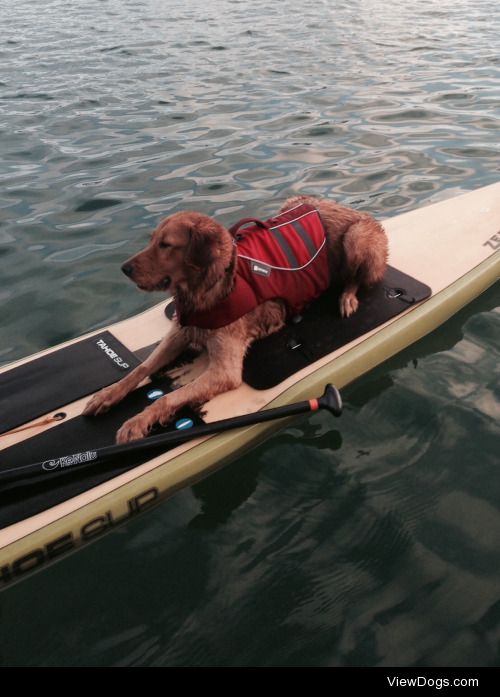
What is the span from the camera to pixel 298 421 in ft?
14.7

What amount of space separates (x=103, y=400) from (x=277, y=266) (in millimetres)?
1696

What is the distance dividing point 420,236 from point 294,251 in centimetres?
221

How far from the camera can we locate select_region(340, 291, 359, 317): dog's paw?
16.3ft

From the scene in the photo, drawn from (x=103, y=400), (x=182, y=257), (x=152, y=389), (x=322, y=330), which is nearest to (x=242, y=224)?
(x=182, y=257)

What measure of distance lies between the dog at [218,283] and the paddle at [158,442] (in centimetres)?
18

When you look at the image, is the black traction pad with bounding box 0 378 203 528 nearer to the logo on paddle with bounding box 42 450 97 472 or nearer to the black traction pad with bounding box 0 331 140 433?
the logo on paddle with bounding box 42 450 97 472

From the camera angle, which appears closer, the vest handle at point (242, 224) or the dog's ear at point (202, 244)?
the dog's ear at point (202, 244)

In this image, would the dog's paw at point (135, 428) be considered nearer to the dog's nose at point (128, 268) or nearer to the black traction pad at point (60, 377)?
the black traction pad at point (60, 377)

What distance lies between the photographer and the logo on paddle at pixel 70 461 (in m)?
3.53

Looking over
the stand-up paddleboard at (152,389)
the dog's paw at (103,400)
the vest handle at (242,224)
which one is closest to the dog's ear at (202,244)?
the vest handle at (242,224)

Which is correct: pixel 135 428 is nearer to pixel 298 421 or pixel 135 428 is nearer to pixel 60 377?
pixel 60 377

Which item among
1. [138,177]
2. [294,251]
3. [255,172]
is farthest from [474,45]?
[294,251]

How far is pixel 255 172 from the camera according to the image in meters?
9.03

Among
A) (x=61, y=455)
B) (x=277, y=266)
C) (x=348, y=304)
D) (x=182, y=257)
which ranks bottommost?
(x=61, y=455)
